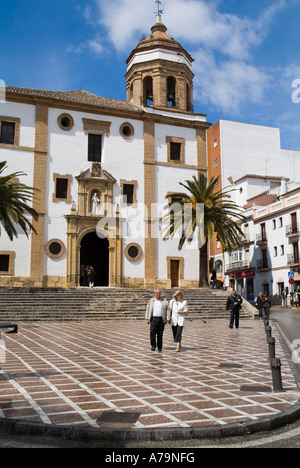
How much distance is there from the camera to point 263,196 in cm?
4591

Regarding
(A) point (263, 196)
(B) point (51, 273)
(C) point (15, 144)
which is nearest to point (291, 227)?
(A) point (263, 196)

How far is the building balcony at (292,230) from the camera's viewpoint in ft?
120

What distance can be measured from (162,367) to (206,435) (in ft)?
12.4

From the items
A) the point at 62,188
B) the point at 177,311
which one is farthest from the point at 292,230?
the point at 177,311

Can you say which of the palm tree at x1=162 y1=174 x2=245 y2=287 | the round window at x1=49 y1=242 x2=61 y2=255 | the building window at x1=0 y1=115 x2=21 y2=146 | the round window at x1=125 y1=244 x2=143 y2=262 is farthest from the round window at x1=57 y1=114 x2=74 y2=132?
the round window at x1=125 y1=244 x2=143 y2=262

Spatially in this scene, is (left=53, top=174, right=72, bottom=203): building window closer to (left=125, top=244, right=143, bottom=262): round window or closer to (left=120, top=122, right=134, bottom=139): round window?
(left=125, top=244, right=143, bottom=262): round window

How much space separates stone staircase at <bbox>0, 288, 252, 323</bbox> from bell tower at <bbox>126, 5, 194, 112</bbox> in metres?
15.2

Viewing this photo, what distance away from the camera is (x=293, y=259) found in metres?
36.9

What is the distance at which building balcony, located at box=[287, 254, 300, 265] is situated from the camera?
36328 mm

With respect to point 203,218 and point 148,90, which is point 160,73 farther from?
point 203,218

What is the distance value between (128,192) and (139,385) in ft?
82.6

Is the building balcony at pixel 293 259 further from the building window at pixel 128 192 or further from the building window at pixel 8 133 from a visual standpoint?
the building window at pixel 8 133

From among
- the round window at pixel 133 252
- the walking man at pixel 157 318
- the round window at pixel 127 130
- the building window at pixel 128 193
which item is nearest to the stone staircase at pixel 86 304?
the round window at pixel 133 252

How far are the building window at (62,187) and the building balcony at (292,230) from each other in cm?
1868
